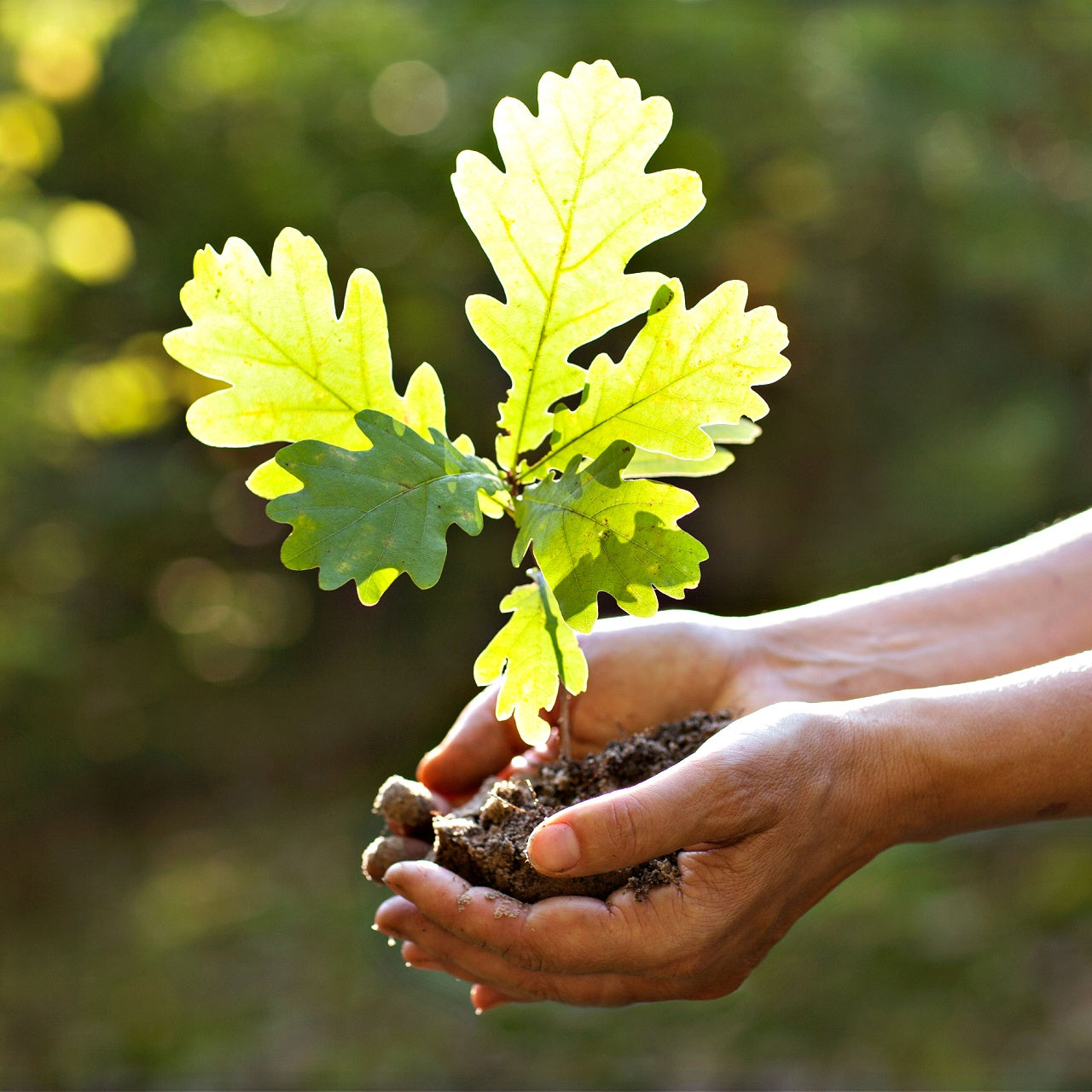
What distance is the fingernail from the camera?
131 centimetres

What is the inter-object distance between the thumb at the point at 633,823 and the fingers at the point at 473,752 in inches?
23.3

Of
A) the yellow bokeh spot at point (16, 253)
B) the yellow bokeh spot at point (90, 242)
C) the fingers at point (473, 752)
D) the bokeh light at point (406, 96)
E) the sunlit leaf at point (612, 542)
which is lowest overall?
the fingers at point (473, 752)

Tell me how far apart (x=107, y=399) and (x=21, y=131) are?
125 centimetres

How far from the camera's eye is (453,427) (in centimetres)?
A: 551

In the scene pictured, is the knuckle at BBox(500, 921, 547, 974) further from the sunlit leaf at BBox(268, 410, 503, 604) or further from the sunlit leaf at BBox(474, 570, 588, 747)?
the sunlit leaf at BBox(268, 410, 503, 604)

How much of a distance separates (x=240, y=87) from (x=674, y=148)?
2.21m

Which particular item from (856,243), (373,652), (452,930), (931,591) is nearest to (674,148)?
(856,243)

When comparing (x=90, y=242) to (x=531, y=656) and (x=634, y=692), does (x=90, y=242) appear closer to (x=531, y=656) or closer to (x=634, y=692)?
(x=634, y=692)

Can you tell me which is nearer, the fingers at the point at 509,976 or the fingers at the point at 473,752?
the fingers at the point at 509,976

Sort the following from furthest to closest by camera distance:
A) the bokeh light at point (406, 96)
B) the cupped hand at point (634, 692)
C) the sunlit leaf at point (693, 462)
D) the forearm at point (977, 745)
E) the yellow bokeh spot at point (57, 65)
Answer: the bokeh light at point (406, 96), the yellow bokeh spot at point (57, 65), the cupped hand at point (634, 692), the sunlit leaf at point (693, 462), the forearm at point (977, 745)

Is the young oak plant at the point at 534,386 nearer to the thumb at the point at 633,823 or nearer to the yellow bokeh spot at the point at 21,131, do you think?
the thumb at the point at 633,823

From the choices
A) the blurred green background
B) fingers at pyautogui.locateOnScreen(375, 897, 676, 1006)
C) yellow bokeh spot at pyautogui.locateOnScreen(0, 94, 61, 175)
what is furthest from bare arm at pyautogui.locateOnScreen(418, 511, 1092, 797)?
yellow bokeh spot at pyautogui.locateOnScreen(0, 94, 61, 175)

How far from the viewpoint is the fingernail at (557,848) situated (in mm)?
1307

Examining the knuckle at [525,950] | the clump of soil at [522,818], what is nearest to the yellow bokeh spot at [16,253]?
the clump of soil at [522,818]
